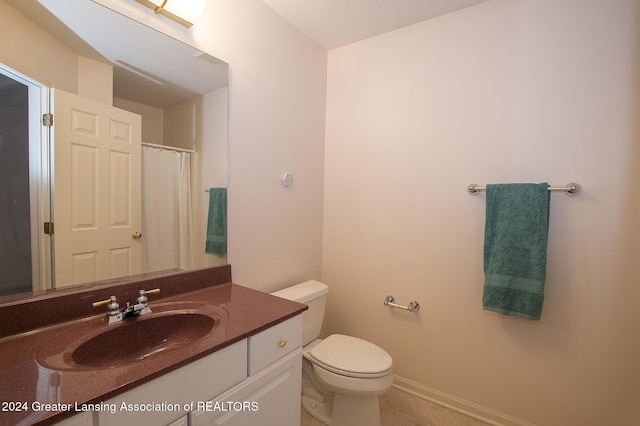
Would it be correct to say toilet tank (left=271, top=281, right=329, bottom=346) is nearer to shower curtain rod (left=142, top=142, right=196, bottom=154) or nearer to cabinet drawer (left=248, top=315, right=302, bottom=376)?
cabinet drawer (left=248, top=315, right=302, bottom=376)

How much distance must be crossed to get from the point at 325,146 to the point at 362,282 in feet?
3.48

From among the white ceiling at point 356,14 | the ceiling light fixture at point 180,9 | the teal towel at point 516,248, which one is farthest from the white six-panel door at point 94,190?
the teal towel at point 516,248

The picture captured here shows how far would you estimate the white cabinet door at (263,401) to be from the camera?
872mm

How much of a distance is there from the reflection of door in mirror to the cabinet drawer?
0.77 meters

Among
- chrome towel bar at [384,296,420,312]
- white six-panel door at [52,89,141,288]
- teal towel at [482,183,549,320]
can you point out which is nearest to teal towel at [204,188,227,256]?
white six-panel door at [52,89,141,288]

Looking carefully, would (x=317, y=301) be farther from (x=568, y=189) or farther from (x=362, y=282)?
(x=568, y=189)

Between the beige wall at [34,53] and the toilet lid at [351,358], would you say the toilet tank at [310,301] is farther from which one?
the beige wall at [34,53]

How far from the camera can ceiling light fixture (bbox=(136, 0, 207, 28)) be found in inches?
46.2

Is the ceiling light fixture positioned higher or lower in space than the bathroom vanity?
higher

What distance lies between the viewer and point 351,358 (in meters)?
1.52

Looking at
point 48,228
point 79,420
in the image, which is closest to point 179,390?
point 79,420

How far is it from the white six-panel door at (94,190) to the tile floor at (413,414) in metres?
1.39

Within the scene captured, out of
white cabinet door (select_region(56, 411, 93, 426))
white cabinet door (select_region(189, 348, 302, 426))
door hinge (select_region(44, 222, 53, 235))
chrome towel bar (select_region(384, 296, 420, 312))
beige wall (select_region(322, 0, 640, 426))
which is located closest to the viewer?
white cabinet door (select_region(56, 411, 93, 426))

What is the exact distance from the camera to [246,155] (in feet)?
5.19
